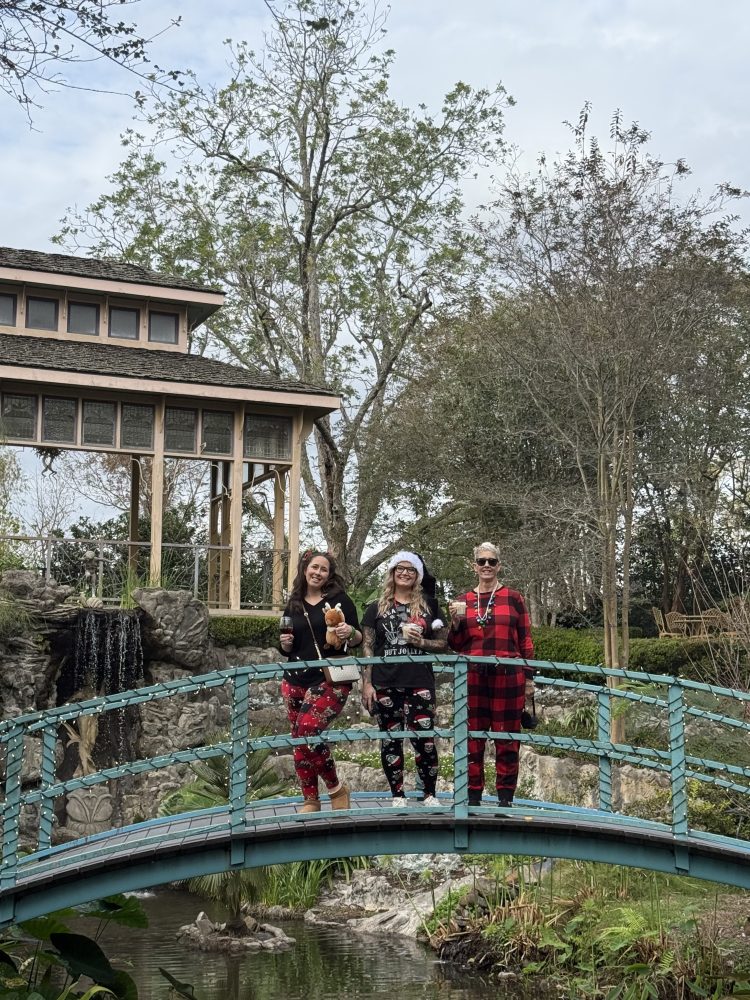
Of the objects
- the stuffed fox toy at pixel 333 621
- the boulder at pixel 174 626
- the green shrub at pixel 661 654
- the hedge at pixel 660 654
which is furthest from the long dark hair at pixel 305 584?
the green shrub at pixel 661 654

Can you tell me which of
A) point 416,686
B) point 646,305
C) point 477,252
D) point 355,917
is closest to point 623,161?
point 646,305

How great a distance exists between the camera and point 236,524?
68.8 ft

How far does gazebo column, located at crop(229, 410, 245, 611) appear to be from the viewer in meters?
20.9

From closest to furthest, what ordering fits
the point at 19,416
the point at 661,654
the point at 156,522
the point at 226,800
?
the point at 226,800 < the point at 661,654 < the point at 19,416 < the point at 156,522

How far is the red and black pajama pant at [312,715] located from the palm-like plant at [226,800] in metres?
5.90

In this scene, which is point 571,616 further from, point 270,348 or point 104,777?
point 104,777

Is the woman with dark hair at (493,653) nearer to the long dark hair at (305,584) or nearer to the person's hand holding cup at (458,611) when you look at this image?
the person's hand holding cup at (458,611)

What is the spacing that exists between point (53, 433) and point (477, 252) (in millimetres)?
9925

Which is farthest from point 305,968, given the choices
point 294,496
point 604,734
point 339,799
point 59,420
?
point 59,420

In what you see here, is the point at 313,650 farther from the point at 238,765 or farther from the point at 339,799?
the point at 339,799

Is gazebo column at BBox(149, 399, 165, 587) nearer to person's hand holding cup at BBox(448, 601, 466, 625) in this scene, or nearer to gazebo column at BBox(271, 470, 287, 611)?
gazebo column at BBox(271, 470, 287, 611)

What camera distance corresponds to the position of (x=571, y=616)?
23.2 metres

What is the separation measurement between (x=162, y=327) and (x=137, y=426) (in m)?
3.34

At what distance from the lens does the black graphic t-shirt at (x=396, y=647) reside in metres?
7.34
